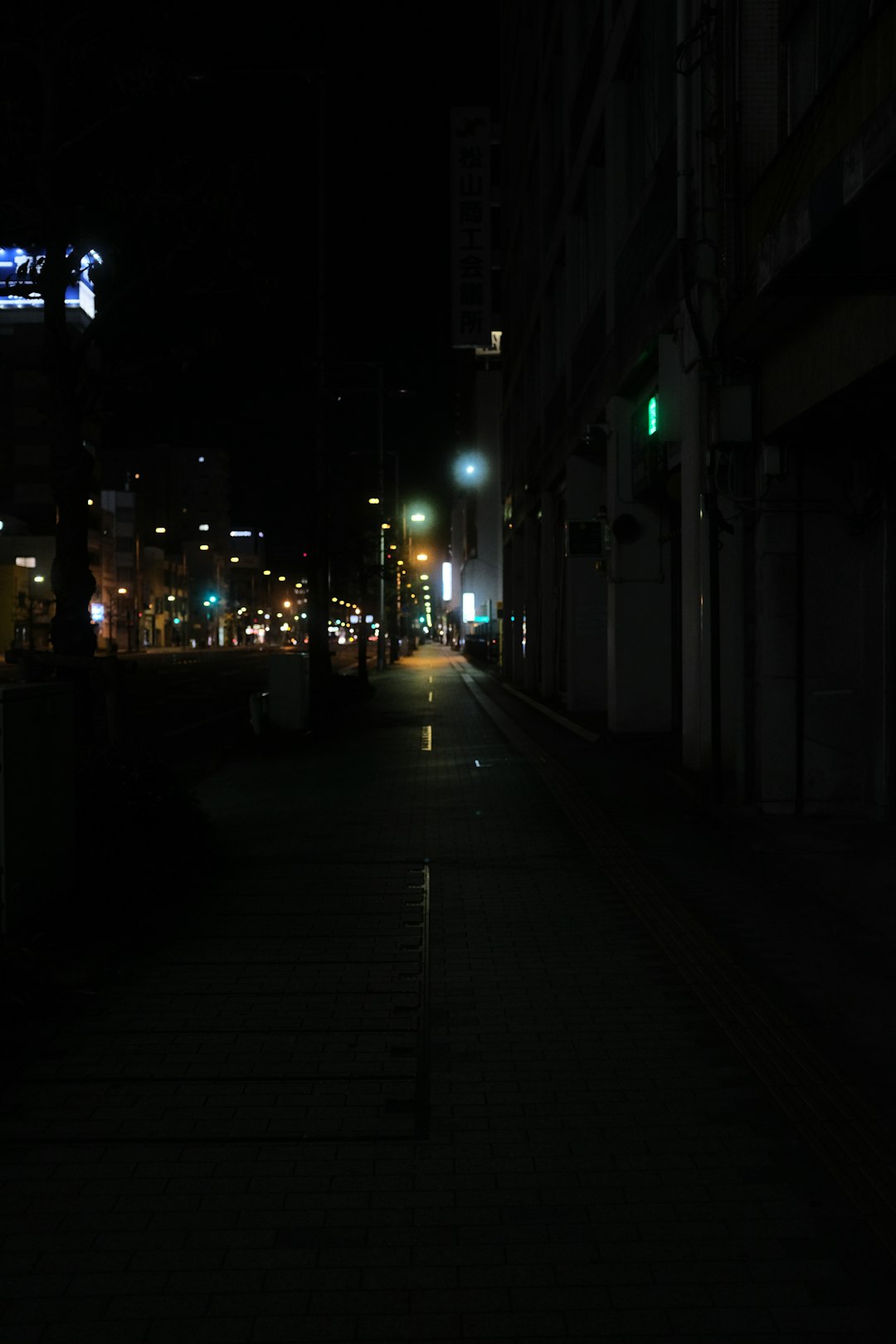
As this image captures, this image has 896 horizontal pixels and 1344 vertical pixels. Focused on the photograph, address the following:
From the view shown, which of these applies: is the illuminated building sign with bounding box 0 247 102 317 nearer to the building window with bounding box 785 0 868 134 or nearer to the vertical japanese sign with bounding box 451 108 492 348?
the building window with bounding box 785 0 868 134

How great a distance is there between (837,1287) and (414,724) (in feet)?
64.8

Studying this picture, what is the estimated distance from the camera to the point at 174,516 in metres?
154

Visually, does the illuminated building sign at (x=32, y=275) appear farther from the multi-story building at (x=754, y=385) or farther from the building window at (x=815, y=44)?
the building window at (x=815, y=44)

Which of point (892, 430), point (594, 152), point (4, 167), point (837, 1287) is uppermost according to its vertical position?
point (594, 152)

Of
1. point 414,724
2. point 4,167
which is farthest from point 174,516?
point 4,167

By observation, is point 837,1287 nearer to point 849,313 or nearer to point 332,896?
point 332,896

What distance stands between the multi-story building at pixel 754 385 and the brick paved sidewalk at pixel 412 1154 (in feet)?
12.3

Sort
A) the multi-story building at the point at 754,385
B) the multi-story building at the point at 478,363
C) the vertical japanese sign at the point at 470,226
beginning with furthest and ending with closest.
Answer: the multi-story building at the point at 478,363 → the vertical japanese sign at the point at 470,226 → the multi-story building at the point at 754,385

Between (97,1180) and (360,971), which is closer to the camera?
(97,1180)

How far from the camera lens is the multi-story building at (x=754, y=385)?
26.0 ft

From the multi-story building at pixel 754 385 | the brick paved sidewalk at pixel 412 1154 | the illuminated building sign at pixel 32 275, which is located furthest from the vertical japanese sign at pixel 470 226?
the brick paved sidewalk at pixel 412 1154

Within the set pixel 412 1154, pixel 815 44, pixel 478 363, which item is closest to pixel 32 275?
pixel 815 44

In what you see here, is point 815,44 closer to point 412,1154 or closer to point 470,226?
point 412,1154

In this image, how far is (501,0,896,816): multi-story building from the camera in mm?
7918
